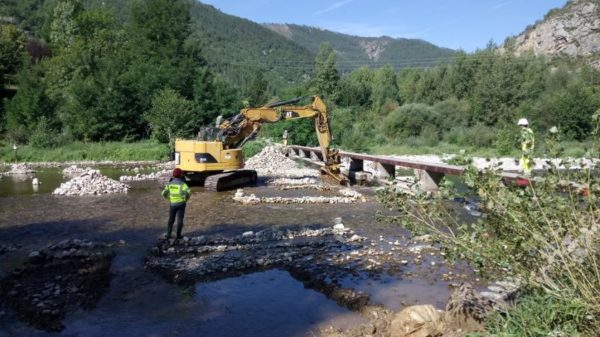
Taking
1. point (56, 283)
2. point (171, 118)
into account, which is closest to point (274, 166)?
point (171, 118)

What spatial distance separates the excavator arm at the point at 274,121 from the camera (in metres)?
18.5

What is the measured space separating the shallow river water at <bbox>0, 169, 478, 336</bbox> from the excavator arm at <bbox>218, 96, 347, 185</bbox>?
17.3 feet

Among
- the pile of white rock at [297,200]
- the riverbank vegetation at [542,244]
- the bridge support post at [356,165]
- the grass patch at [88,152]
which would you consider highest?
the riverbank vegetation at [542,244]

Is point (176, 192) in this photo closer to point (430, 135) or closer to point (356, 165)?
point (356, 165)

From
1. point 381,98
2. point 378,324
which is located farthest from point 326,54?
point 378,324

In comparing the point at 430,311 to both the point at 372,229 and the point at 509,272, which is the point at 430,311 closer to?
the point at 509,272

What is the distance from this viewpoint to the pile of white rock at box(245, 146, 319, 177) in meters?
23.4

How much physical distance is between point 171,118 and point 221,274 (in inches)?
1166

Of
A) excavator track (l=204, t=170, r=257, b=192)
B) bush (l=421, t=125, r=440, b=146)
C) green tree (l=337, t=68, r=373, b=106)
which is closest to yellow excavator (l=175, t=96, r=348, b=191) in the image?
excavator track (l=204, t=170, r=257, b=192)

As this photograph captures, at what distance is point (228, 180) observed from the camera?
18.3 meters

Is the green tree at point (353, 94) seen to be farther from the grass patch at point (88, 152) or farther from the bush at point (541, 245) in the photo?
the bush at point (541, 245)

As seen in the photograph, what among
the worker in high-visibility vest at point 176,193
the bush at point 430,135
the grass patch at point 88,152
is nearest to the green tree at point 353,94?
the bush at point 430,135

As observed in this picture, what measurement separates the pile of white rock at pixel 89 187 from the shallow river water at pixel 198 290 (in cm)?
345

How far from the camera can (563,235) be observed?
398 cm
